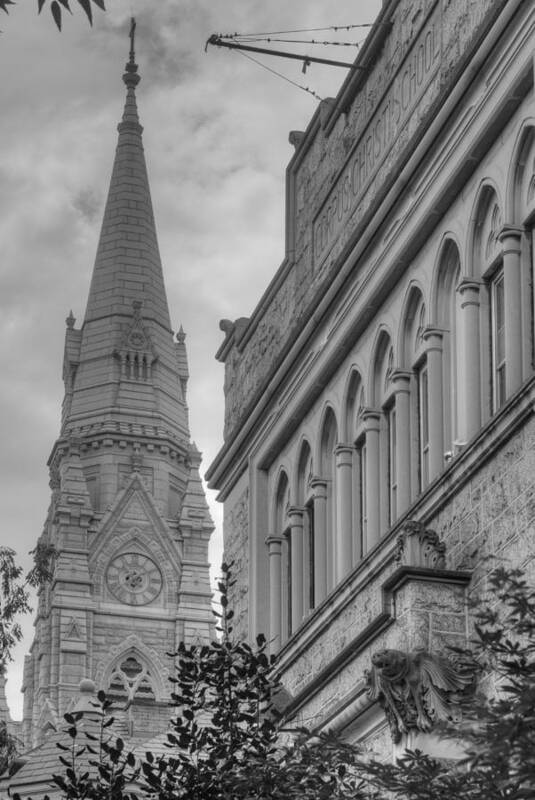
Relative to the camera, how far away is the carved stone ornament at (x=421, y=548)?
52.1ft

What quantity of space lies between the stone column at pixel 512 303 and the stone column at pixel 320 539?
5.93 meters

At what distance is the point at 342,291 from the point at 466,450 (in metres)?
5.42

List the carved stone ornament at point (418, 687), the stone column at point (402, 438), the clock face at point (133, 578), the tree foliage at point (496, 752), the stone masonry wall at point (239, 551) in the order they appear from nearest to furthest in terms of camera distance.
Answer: the tree foliage at point (496, 752) → the carved stone ornament at point (418, 687) → the stone column at point (402, 438) → the stone masonry wall at point (239, 551) → the clock face at point (133, 578)

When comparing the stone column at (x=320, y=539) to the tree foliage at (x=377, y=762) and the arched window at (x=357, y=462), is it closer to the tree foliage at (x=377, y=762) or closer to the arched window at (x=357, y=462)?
the arched window at (x=357, y=462)

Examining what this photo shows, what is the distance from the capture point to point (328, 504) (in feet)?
71.8

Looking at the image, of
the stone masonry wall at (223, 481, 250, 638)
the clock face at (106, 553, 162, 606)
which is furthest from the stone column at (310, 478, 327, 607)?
the clock face at (106, 553, 162, 606)

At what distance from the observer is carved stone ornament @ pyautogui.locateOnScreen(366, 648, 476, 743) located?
48.3 ft

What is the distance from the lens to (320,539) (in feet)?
71.5

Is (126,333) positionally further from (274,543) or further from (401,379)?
(401,379)

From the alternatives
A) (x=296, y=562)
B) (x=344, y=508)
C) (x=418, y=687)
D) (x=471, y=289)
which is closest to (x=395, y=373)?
(x=471, y=289)

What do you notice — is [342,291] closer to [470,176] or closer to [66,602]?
[470,176]

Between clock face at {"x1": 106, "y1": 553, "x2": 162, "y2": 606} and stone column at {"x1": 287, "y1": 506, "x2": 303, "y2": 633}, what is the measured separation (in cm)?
8551

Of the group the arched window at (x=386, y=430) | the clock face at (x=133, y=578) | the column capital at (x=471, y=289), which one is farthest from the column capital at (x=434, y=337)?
the clock face at (x=133, y=578)

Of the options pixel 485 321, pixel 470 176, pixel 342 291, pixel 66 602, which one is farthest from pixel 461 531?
pixel 66 602
